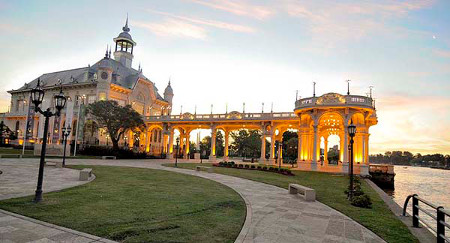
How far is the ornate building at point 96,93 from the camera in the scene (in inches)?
1975

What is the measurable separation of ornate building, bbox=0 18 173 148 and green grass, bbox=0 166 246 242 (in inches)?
1578

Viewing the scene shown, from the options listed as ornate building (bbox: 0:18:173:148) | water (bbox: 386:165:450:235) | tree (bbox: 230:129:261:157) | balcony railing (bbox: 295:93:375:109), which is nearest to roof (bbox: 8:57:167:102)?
ornate building (bbox: 0:18:173:148)

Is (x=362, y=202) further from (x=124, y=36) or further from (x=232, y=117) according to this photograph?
(x=124, y=36)

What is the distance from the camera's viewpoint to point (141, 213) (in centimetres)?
777

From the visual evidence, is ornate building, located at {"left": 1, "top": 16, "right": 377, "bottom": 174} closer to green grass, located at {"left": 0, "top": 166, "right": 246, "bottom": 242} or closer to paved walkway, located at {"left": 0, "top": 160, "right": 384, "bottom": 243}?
paved walkway, located at {"left": 0, "top": 160, "right": 384, "bottom": 243}

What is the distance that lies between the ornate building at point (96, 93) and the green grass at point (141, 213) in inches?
1578

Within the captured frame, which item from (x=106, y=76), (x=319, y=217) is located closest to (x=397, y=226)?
(x=319, y=217)

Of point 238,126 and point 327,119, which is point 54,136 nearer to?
→ point 238,126

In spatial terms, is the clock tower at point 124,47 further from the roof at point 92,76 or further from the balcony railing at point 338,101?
the balcony railing at point 338,101

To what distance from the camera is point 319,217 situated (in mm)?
8688

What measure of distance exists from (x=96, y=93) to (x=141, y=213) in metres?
48.5

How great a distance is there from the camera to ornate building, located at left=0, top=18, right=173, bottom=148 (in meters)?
50.2

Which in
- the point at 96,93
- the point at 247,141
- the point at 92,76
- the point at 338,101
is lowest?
the point at 247,141

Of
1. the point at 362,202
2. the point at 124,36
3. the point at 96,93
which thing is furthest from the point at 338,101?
the point at 124,36
